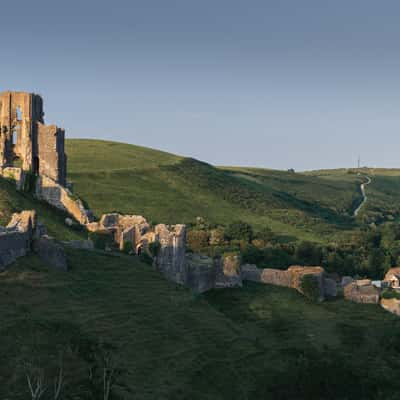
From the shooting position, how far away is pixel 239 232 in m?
117

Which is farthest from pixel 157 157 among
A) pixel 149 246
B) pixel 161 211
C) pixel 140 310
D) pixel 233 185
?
pixel 140 310

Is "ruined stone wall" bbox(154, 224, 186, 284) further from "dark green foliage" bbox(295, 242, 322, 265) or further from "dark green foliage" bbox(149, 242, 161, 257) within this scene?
"dark green foliage" bbox(295, 242, 322, 265)

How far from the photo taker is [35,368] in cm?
3212

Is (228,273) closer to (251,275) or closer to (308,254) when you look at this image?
(251,275)

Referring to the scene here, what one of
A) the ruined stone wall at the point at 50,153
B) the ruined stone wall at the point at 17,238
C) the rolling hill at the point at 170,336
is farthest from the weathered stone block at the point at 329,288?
the ruined stone wall at the point at 17,238

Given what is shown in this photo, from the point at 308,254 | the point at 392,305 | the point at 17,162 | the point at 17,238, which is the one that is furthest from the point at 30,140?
the point at 308,254

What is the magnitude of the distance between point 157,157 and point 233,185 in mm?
24340

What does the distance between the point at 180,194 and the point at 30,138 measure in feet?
264

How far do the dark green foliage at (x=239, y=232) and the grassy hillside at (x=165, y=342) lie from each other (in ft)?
191

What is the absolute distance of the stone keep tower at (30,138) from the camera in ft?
220

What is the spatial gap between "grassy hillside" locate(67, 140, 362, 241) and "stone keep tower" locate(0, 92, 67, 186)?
176 feet

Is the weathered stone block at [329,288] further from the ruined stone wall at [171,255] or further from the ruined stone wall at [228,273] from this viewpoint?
the ruined stone wall at [171,255]

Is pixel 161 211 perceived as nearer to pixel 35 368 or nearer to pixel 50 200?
pixel 50 200

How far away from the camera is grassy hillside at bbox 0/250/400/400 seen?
34.5 m
